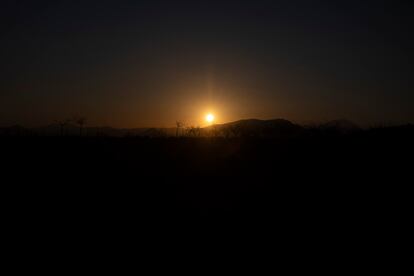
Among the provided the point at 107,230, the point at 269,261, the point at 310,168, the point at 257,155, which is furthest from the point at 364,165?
the point at 107,230

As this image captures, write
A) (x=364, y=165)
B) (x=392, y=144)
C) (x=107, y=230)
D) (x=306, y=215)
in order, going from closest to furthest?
(x=107, y=230), (x=306, y=215), (x=364, y=165), (x=392, y=144)

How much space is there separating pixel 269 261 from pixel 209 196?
140 inches

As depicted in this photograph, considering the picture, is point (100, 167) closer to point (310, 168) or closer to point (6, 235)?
point (6, 235)

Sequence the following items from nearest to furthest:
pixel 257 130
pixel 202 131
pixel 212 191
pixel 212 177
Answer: pixel 212 191, pixel 212 177, pixel 257 130, pixel 202 131

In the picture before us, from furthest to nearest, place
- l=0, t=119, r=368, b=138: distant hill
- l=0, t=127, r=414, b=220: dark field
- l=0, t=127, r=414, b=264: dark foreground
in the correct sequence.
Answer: l=0, t=119, r=368, b=138: distant hill, l=0, t=127, r=414, b=220: dark field, l=0, t=127, r=414, b=264: dark foreground

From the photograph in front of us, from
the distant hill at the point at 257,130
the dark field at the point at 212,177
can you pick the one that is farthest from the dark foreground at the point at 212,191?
the distant hill at the point at 257,130

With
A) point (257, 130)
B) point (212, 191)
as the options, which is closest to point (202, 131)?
point (257, 130)

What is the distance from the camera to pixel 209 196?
10547 millimetres

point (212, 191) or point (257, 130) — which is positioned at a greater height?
point (257, 130)

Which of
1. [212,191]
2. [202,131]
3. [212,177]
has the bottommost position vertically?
[212,191]

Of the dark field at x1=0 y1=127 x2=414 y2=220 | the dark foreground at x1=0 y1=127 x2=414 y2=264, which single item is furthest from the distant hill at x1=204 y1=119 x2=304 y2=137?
the dark foreground at x1=0 y1=127 x2=414 y2=264

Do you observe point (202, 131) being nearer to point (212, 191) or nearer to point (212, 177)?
point (212, 177)

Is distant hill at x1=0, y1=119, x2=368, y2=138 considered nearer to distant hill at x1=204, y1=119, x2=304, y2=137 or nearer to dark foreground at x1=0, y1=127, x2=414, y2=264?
distant hill at x1=204, y1=119, x2=304, y2=137

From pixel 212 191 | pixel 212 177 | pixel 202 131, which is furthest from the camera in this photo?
pixel 202 131
